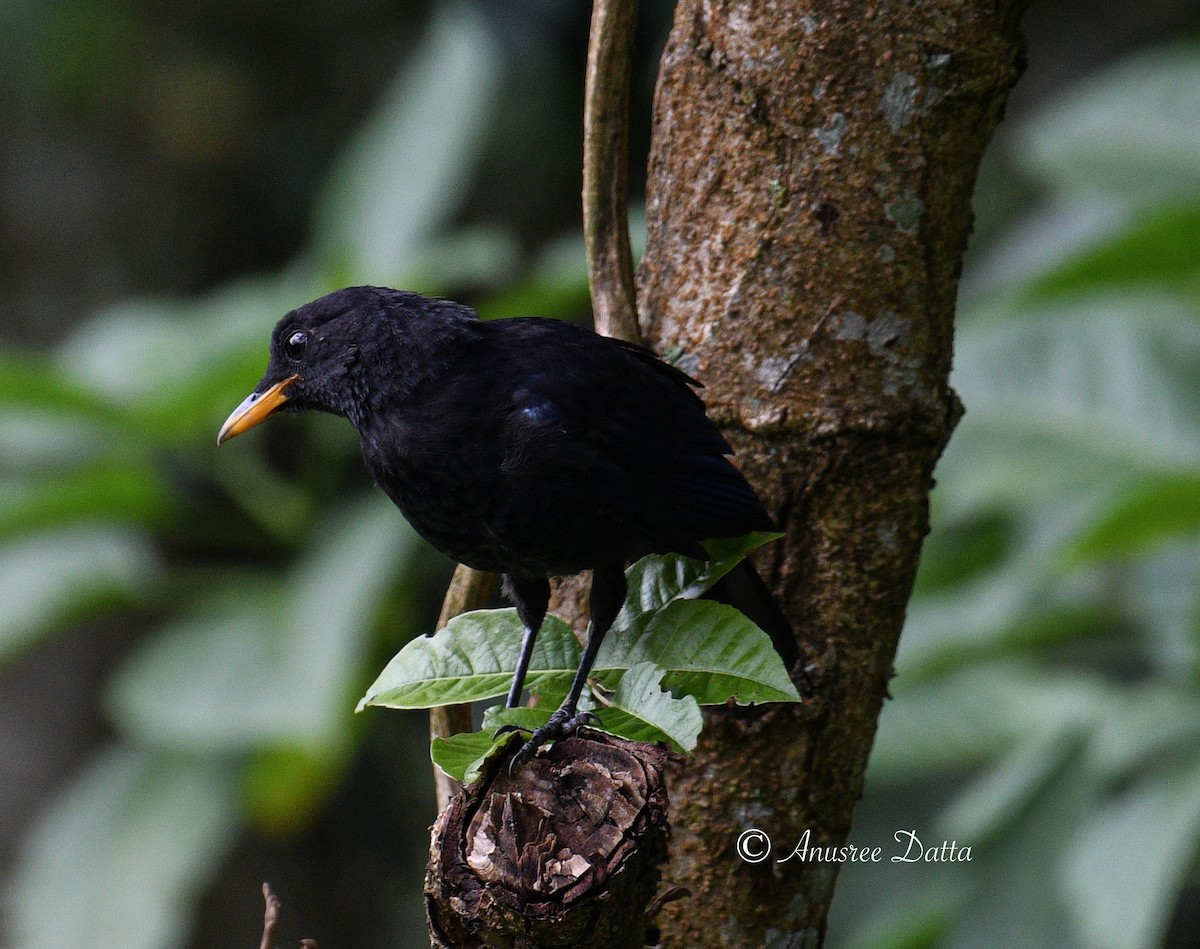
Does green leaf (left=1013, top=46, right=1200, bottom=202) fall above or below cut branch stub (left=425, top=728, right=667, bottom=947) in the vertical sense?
above

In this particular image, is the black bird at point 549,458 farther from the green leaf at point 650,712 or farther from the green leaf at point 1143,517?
the green leaf at point 1143,517

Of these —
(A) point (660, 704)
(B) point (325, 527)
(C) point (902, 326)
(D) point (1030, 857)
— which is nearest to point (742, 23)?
(C) point (902, 326)

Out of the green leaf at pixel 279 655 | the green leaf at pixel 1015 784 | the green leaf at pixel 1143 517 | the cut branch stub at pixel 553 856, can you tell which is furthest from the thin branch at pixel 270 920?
the green leaf at pixel 1015 784

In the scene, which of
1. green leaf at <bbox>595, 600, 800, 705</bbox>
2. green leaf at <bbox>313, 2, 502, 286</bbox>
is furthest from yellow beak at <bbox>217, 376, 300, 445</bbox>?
green leaf at <bbox>313, 2, 502, 286</bbox>

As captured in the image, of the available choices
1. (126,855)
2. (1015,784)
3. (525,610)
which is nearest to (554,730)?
(525,610)

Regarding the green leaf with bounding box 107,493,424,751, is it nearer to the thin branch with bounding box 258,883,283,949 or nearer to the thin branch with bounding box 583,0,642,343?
the thin branch with bounding box 583,0,642,343

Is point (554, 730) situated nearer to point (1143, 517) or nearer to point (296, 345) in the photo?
point (296, 345)

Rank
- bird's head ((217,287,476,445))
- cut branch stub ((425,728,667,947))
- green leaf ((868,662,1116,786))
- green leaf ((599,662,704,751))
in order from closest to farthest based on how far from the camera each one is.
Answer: cut branch stub ((425,728,667,947)), green leaf ((599,662,704,751)), bird's head ((217,287,476,445)), green leaf ((868,662,1116,786))

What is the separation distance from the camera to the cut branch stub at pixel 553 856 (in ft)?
4.89

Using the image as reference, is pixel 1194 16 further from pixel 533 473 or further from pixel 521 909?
pixel 521 909

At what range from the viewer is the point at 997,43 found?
6.32ft

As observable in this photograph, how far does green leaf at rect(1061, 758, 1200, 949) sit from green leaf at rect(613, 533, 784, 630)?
205 centimetres

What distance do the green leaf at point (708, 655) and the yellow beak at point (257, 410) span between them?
827mm

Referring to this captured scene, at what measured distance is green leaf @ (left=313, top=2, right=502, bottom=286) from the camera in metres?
5.32
